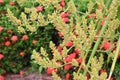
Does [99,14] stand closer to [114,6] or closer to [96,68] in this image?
[114,6]

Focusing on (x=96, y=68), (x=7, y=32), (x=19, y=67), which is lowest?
(x=96, y=68)

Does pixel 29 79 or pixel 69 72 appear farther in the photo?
pixel 29 79

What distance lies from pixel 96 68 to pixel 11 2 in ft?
7.94

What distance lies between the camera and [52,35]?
133 inches

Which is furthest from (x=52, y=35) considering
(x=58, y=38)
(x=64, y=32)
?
(x=64, y=32)

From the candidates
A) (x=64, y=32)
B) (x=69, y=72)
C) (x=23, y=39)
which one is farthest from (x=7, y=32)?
(x=64, y=32)

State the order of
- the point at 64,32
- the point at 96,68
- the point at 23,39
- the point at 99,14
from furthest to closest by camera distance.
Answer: the point at 23,39 < the point at 64,32 < the point at 99,14 < the point at 96,68

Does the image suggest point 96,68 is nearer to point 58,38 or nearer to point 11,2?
point 58,38

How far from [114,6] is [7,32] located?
2.13 m

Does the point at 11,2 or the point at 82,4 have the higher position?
the point at 11,2

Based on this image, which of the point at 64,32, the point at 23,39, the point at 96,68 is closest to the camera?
the point at 96,68

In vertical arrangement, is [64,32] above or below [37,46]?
below

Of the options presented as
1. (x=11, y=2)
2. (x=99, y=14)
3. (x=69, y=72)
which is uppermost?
(x=11, y=2)

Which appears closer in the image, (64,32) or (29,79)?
(64,32)
